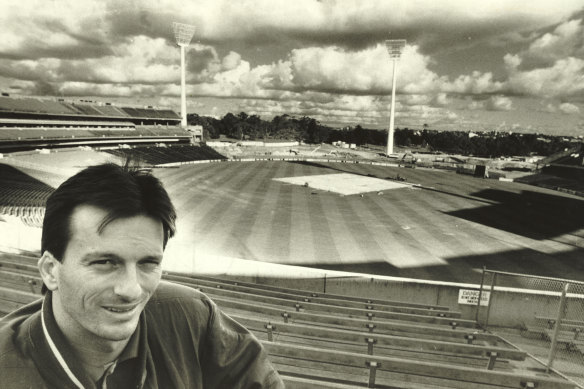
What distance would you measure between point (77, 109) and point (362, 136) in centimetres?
13356

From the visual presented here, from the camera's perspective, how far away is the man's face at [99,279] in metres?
1.33

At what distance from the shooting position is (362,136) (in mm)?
178000

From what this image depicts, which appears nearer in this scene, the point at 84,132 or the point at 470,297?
the point at 470,297

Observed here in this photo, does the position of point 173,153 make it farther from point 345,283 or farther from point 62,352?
point 62,352

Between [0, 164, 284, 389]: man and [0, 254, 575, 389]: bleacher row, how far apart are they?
213cm

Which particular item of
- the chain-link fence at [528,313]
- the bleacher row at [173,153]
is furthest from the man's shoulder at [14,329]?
the bleacher row at [173,153]

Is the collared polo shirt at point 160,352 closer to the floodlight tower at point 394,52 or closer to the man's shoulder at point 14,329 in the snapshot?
the man's shoulder at point 14,329

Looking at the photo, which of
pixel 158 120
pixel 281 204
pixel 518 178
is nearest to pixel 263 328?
pixel 281 204

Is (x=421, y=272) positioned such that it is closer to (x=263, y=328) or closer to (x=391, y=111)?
(x=263, y=328)

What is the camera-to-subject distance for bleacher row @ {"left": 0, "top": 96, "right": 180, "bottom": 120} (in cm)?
5582

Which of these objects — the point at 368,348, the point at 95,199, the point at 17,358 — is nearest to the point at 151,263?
the point at 95,199

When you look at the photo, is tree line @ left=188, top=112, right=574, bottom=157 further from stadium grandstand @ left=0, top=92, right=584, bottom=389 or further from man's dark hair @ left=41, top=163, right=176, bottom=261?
man's dark hair @ left=41, top=163, right=176, bottom=261

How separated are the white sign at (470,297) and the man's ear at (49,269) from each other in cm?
1043

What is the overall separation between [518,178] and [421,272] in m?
51.9
